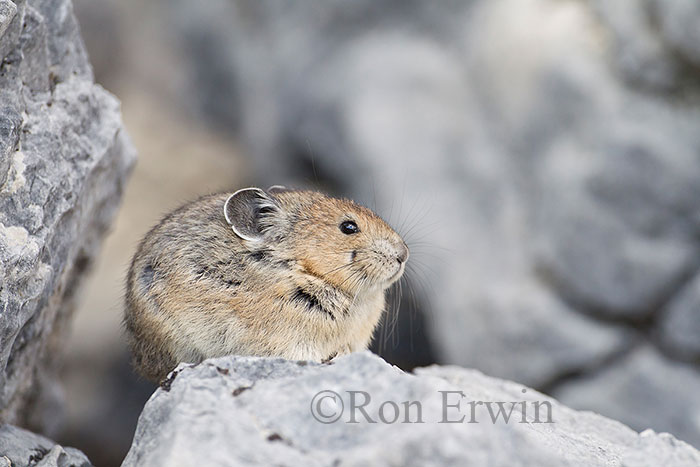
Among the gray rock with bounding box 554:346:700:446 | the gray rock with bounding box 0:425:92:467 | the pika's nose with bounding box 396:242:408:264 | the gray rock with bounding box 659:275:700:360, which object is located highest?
the gray rock with bounding box 659:275:700:360

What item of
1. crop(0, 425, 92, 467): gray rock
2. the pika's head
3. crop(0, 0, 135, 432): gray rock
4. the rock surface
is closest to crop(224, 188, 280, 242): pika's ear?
the pika's head

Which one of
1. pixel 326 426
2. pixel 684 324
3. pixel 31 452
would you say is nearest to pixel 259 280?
pixel 326 426

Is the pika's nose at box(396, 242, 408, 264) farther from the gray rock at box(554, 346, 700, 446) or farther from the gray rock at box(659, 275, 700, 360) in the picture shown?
the gray rock at box(554, 346, 700, 446)

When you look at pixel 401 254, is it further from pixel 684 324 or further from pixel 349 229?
pixel 684 324

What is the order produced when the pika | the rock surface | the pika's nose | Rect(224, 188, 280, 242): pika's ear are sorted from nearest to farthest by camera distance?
1. the pika
2. Rect(224, 188, 280, 242): pika's ear
3. the pika's nose
4. the rock surface

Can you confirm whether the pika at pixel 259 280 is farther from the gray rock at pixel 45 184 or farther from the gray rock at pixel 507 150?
the gray rock at pixel 507 150

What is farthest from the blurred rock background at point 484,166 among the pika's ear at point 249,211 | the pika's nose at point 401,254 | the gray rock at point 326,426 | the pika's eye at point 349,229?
the gray rock at point 326,426
